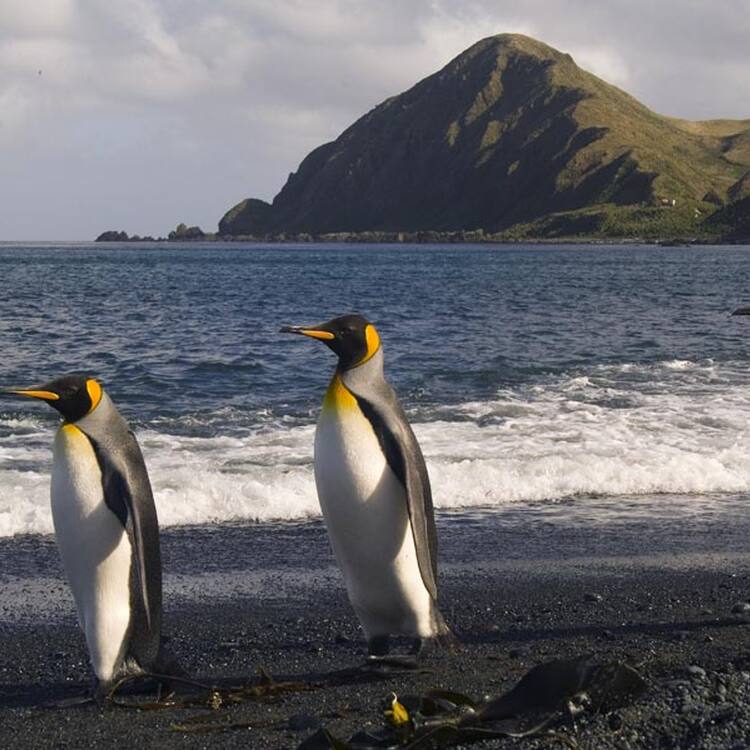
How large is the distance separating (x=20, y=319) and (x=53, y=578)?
2325 centimetres

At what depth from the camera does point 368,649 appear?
5.64 m

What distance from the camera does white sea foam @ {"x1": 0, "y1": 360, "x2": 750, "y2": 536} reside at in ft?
31.1

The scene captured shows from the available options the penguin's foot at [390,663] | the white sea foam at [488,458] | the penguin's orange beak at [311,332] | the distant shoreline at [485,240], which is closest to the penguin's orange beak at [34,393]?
the penguin's orange beak at [311,332]

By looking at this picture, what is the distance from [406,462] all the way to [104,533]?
50.8 inches

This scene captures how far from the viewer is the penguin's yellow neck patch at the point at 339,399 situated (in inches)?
212

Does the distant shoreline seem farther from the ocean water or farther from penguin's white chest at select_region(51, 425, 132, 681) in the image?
penguin's white chest at select_region(51, 425, 132, 681)

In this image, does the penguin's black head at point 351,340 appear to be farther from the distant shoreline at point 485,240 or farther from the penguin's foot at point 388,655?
the distant shoreline at point 485,240

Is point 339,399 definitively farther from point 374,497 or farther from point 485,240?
point 485,240

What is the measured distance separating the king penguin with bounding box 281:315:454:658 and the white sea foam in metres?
3.84

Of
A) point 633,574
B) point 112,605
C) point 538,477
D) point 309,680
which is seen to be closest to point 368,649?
point 309,680

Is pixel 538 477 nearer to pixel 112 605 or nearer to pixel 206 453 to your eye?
pixel 206 453

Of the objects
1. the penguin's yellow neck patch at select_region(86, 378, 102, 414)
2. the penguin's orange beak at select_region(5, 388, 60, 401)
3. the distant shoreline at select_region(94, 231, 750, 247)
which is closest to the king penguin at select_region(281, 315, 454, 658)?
the penguin's yellow neck patch at select_region(86, 378, 102, 414)

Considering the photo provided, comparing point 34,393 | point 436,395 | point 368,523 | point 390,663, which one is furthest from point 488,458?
point 34,393

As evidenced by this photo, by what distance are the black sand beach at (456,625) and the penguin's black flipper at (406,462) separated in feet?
1.44
